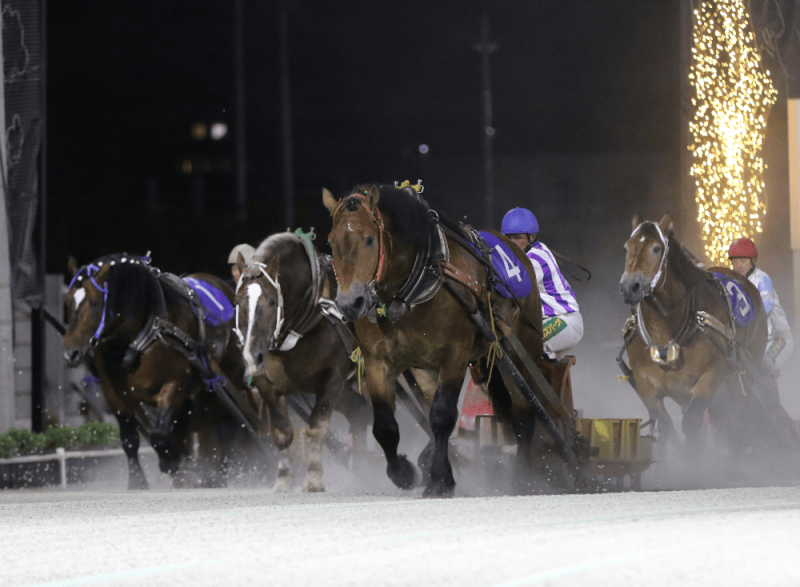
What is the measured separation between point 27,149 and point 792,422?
7276 mm

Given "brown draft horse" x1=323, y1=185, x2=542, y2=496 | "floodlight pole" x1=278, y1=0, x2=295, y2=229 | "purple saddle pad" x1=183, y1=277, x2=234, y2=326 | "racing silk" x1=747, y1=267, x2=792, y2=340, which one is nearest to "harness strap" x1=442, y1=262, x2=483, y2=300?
"brown draft horse" x1=323, y1=185, x2=542, y2=496

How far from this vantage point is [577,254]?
43469 millimetres

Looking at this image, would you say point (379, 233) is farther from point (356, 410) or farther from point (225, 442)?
point (225, 442)

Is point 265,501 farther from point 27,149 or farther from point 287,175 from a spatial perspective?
point 287,175

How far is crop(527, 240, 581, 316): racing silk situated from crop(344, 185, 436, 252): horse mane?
1.97m

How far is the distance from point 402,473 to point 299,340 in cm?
184

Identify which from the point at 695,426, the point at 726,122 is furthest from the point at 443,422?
the point at 726,122

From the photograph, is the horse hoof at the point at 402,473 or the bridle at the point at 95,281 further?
the bridle at the point at 95,281

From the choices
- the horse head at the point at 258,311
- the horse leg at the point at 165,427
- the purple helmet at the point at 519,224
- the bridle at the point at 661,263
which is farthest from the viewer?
the horse leg at the point at 165,427

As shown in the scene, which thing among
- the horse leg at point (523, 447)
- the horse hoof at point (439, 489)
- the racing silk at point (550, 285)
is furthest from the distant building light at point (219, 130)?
the horse hoof at point (439, 489)

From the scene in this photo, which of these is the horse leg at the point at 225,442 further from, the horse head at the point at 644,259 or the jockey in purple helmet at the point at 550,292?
the horse head at the point at 644,259

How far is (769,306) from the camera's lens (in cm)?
1127

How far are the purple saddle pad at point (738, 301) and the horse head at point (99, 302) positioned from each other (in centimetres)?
454

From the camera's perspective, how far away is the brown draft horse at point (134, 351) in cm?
991
